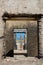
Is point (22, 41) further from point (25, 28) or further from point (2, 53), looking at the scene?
point (2, 53)

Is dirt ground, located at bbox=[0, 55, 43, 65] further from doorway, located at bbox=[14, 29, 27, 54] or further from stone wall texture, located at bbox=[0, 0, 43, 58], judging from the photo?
doorway, located at bbox=[14, 29, 27, 54]

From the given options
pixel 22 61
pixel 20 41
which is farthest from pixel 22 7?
pixel 20 41

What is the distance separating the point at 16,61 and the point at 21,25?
6121mm

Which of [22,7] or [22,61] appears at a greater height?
[22,7]

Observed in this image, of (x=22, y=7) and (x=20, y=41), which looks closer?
(x=22, y=7)

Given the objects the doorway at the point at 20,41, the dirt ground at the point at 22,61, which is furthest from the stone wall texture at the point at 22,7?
the doorway at the point at 20,41

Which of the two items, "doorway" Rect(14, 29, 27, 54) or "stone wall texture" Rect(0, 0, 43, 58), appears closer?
"stone wall texture" Rect(0, 0, 43, 58)

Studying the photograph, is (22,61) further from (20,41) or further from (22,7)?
(20,41)

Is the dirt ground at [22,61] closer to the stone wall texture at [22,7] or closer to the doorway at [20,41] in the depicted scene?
the stone wall texture at [22,7]

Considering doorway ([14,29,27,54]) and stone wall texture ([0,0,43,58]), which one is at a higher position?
stone wall texture ([0,0,43,58])

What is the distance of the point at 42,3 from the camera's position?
15.2 ft

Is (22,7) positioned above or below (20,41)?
above

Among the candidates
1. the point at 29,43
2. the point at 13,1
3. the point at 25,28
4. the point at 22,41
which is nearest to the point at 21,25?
the point at 25,28

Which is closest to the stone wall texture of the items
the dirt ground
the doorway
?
the dirt ground
